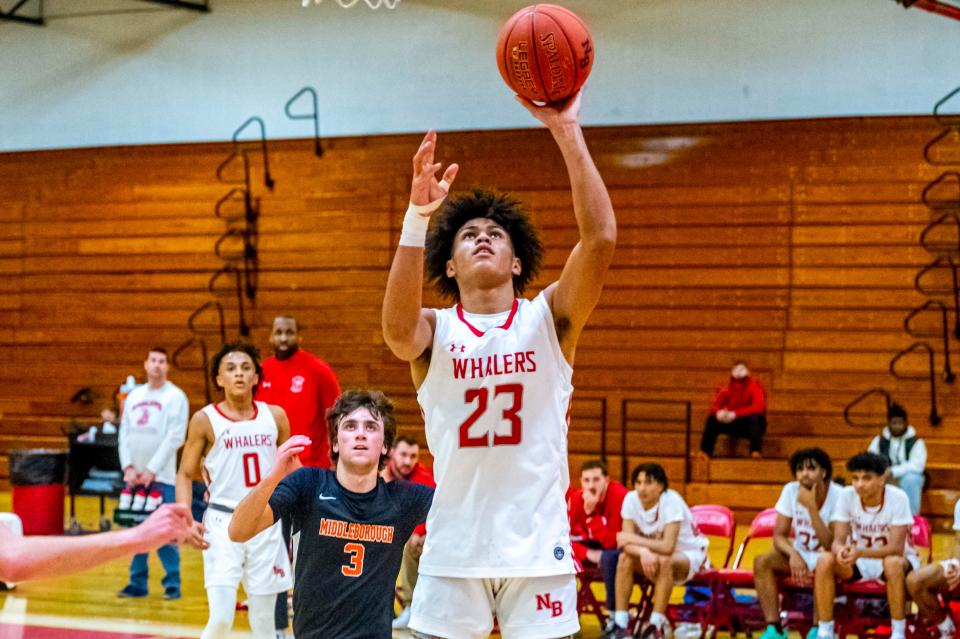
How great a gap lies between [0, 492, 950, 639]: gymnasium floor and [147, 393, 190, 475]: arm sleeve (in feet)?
3.23

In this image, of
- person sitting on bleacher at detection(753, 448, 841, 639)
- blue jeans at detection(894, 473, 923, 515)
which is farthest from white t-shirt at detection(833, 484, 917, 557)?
blue jeans at detection(894, 473, 923, 515)

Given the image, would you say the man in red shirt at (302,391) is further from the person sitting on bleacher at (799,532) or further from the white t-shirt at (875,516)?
the white t-shirt at (875,516)

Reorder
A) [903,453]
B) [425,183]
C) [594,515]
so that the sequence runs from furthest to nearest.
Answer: [903,453] → [594,515] → [425,183]

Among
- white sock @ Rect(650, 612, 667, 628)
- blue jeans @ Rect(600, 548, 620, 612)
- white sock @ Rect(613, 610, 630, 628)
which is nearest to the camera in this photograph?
white sock @ Rect(650, 612, 667, 628)

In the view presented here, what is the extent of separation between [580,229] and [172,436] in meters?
7.13

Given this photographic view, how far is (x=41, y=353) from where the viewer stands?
16891 mm

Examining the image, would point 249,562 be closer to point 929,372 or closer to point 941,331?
point 929,372

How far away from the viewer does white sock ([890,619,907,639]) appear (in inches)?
282

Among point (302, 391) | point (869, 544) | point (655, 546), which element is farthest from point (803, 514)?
point (302, 391)

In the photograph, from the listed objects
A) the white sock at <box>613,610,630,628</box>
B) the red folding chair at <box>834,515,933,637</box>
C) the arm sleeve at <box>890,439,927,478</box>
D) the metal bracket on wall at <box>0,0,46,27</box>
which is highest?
the metal bracket on wall at <box>0,0,46,27</box>

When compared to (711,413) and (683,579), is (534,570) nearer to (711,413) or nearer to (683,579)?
(683,579)

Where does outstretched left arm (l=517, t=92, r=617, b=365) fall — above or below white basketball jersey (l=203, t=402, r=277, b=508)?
above

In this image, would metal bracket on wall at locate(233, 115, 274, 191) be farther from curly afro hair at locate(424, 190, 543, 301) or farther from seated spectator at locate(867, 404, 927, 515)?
curly afro hair at locate(424, 190, 543, 301)

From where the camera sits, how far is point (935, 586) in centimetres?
718
